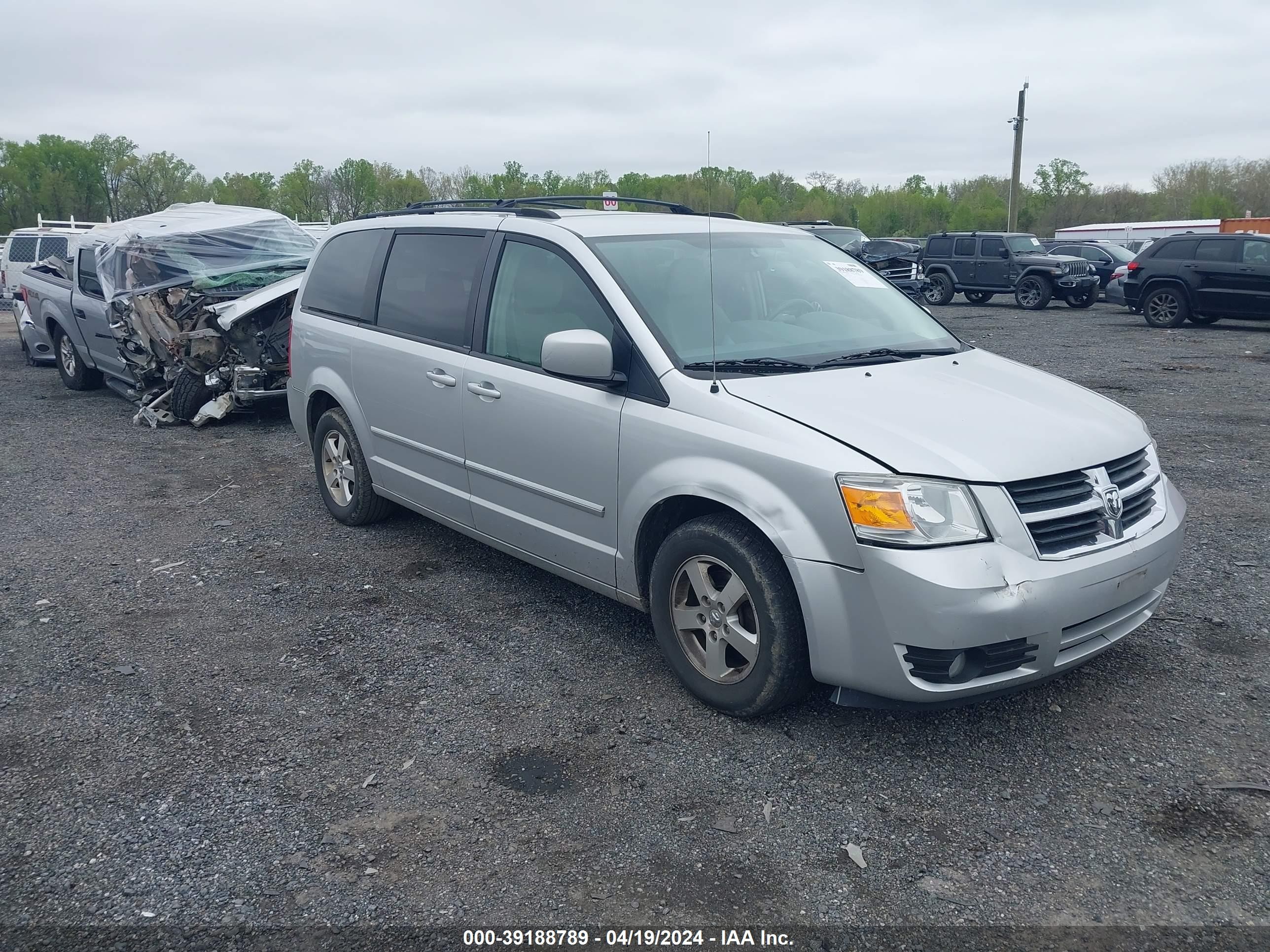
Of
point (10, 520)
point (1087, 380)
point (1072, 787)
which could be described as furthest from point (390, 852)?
point (1087, 380)

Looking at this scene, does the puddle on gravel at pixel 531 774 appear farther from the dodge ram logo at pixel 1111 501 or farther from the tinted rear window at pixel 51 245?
the tinted rear window at pixel 51 245

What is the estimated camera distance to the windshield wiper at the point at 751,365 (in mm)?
3855

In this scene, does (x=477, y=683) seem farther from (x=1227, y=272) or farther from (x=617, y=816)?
(x=1227, y=272)

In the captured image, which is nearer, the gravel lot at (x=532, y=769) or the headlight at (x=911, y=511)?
the gravel lot at (x=532, y=769)

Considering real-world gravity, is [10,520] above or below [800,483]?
below

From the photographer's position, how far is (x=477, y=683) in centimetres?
411

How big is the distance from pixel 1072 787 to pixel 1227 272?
16.7 metres

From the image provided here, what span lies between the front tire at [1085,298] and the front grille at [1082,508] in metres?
21.7

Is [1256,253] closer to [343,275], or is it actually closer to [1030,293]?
[1030,293]

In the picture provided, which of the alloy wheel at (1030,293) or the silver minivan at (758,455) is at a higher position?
the alloy wheel at (1030,293)

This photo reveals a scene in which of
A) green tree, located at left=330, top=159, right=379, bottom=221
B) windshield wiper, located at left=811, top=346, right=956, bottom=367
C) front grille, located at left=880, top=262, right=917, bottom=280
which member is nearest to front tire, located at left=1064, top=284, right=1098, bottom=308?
front grille, located at left=880, top=262, right=917, bottom=280

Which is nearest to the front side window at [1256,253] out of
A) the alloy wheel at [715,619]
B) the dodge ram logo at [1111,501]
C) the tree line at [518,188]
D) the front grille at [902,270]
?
the front grille at [902,270]

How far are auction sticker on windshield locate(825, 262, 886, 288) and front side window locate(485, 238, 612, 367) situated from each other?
52.8 inches

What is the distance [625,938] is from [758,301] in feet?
8.83
